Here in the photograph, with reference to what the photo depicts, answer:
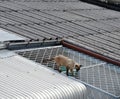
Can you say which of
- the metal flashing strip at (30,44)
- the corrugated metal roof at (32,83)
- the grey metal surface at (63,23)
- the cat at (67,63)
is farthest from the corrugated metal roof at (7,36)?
the cat at (67,63)

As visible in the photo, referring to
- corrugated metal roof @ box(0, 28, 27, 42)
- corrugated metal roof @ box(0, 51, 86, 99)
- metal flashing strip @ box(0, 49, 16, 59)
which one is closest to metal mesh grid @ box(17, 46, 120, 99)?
metal flashing strip @ box(0, 49, 16, 59)

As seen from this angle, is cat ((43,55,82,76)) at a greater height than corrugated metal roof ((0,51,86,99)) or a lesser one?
lesser

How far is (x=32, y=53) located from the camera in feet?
35.5

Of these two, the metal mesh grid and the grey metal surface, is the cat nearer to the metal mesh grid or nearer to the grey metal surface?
the metal mesh grid

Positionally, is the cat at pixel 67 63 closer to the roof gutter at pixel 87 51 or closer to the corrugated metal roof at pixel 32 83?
the corrugated metal roof at pixel 32 83

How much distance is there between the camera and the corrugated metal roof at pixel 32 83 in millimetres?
7270

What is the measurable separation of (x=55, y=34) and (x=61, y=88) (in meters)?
5.24

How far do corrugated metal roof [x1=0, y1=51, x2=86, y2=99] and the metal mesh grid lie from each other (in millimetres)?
1293

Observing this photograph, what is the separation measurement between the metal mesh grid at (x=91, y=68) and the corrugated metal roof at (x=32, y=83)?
129 cm

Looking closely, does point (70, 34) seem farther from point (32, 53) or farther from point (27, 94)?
point (27, 94)

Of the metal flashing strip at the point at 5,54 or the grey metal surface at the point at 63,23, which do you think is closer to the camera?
the metal flashing strip at the point at 5,54

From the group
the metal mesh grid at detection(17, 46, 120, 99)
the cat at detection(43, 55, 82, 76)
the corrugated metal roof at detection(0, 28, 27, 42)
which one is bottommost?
the metal mesh grid at detection(17, 46, 120, 99)

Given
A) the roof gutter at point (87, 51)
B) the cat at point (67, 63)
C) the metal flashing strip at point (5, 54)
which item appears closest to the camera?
the metal flashing strip at point (5, 54)

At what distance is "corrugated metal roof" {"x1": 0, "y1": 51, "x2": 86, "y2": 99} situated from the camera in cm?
727
